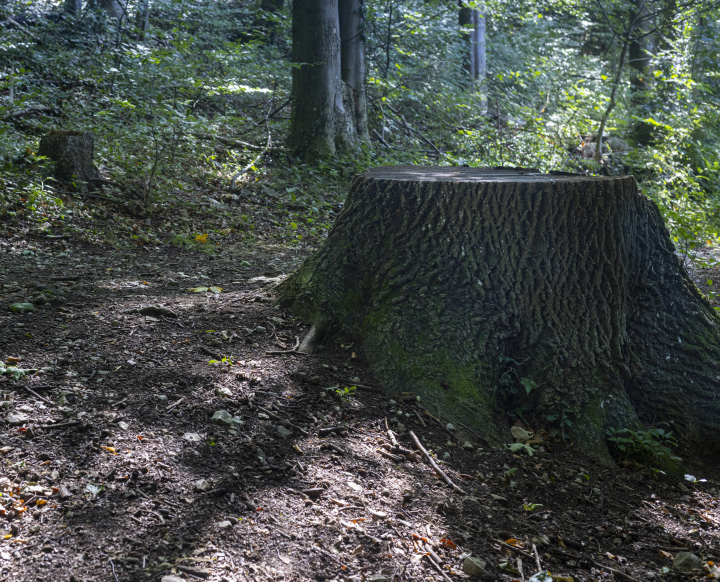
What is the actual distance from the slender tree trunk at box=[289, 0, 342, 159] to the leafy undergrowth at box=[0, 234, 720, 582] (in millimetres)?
6014

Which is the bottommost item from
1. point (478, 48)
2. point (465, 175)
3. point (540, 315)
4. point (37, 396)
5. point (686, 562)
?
point (686, 562)

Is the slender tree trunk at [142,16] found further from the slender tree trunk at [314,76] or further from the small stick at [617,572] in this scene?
the small stick at [617,572]

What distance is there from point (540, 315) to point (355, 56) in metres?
8.16

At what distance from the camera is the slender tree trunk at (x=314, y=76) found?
28.0 feet

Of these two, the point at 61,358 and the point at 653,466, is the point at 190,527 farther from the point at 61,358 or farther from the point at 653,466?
the point at 653,466

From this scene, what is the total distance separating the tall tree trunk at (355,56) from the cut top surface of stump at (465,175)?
6229 millimetres

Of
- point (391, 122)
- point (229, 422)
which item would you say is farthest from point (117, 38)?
point (229, 422)

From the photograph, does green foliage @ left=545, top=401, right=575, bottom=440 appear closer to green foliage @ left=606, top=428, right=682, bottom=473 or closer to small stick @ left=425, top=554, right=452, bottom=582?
green foliage @ left=606, top=428, right=682, bottom=473

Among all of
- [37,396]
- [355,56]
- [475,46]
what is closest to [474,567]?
[37,396]

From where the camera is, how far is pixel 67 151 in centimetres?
641

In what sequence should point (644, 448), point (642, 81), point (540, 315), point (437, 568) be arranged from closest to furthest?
point (437, 568)
point (644, 448)
point (540, 315)
point (642, 81)

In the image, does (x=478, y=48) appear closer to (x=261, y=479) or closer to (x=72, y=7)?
(x=72, y=7)

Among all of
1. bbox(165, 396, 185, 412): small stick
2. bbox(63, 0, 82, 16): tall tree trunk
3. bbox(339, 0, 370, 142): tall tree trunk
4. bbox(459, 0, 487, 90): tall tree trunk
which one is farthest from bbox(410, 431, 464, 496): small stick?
bbox(459, 0, 487, 90): tall tree trunk

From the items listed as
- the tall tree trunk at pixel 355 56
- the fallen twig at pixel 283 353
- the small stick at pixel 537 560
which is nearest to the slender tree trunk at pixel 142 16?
the tall tree trunk at pixel 355 56
